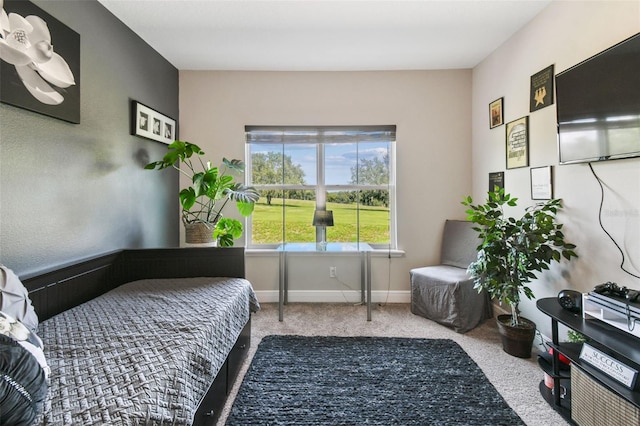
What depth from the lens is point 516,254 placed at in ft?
6.51

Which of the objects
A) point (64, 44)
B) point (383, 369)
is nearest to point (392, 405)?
point (383, 369)

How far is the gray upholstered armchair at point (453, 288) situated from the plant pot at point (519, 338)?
352mm

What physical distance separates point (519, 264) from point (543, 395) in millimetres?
783

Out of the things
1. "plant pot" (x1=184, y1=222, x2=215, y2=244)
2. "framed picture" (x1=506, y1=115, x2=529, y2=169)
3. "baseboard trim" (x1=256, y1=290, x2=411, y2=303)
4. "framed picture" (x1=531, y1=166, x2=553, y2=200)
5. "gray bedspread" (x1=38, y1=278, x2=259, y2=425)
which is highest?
"framed picture" (x1=506, y1=115, x2=529, y2=169)

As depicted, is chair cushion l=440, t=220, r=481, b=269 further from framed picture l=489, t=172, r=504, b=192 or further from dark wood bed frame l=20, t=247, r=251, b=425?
dark wood bed frame l=20, t=247, r=251, b=425

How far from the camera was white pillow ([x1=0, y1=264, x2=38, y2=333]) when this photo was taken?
1186 millimetres

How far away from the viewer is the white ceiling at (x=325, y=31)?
2078mm

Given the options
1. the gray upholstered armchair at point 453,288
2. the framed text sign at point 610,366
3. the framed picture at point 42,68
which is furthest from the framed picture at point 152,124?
the framed text sign at point 610,366

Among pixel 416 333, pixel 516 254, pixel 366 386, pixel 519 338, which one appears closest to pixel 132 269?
pixel 366 386

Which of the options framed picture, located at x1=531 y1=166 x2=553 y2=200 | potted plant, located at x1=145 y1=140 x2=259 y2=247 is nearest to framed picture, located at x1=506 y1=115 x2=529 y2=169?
framed picture, located at x1=531 y1=166 x2=553 y2=200

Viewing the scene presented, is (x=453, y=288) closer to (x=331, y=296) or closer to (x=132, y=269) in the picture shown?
(x=331, y=296)

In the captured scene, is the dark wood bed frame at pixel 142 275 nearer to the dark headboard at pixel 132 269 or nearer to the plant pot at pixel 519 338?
the dark headboard at pixel 132 269

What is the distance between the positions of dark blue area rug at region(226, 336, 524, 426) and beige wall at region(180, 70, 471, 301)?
1049 mm

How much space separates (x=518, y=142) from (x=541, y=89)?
426 mm
